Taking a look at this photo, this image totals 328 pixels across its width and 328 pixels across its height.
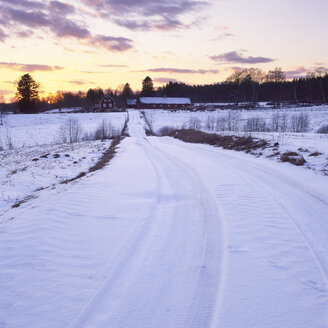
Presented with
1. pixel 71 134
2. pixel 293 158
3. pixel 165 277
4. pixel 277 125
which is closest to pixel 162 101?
pixel 71 134

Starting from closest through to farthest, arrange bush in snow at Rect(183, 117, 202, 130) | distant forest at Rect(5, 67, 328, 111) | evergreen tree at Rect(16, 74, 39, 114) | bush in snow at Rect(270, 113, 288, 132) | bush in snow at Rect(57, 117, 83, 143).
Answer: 1. bush in snow at Rect(270, 113, 288, 132)
2. bush in snow at Rect(57, 117, 83, 143)
3. bush in snow at Rect(183, 117, 202, 130)
4. evergreen tree at Rect(16, 74, 39, 114)
5. distant forest at Rect(5, 67, 328, 111)

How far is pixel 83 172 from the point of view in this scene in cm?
1189

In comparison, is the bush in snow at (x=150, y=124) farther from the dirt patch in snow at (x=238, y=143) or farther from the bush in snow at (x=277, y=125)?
the dirt patch in snow at (x=238, y=143)

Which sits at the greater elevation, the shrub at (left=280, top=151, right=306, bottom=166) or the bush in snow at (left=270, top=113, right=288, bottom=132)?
the bush in snow at (left=270, top=113, right=288, bottom=132)

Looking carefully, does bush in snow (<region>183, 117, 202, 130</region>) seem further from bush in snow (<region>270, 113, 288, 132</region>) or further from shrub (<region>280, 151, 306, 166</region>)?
shrub (<region>280, 151, 306, 166</region>)

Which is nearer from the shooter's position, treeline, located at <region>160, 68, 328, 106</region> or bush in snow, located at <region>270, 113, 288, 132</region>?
bush in snow, located at <region>270, 113, 288, 132</region>

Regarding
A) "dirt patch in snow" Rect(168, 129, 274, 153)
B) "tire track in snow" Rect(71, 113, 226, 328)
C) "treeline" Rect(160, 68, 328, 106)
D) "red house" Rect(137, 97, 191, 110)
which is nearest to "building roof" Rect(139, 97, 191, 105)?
"red house" Rect(137, 97, 191, 110)

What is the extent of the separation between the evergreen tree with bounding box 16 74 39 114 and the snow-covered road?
A: 81.0 meters

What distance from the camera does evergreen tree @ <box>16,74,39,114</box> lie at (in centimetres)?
7406

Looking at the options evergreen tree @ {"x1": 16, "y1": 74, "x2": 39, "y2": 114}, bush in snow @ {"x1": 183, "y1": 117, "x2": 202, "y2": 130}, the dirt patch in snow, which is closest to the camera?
the dirt patch in snow

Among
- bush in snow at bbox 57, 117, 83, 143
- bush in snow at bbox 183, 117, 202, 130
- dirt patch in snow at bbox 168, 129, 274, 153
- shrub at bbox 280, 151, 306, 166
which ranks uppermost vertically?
bush in snow at bbox 183, 117, 202, 130

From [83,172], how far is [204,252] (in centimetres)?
925

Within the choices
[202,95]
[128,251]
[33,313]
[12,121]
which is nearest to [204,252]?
[128,251]

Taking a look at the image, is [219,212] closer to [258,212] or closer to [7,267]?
[258,212]
